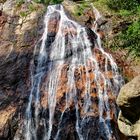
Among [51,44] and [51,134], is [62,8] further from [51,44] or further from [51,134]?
[51,134]

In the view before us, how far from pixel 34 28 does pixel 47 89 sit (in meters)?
4.35

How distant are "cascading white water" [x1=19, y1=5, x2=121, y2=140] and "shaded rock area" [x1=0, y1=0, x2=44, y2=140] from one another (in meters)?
0.38

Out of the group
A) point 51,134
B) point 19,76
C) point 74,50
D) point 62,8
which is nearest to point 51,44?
point 74,50

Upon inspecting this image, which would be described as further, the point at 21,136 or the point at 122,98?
the point at 21,136

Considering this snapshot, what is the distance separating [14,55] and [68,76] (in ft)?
9.35

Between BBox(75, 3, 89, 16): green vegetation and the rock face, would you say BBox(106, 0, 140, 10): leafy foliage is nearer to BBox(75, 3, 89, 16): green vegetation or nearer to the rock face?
BBox(75, 3, 89, 16): green vegetation

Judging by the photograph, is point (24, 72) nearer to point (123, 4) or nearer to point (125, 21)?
point (125, 21)

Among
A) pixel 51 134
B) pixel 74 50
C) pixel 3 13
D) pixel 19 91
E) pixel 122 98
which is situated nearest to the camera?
pixel 122 98

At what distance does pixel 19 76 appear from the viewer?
13.8m

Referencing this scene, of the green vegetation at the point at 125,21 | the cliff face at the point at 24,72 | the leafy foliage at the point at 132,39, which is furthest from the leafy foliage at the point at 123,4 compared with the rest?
the leafy foliage at the point at 132,39

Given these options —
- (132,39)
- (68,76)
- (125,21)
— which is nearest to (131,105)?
(68,76)

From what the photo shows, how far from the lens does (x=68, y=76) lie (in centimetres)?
1352

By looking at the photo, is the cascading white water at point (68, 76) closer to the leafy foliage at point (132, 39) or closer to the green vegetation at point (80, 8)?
the green vegetation at point (80, 8)

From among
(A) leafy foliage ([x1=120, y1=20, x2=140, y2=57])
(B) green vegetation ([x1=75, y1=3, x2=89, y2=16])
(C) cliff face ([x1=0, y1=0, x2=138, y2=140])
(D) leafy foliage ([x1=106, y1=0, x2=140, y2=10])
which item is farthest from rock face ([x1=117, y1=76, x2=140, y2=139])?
(D) leafy foliage ([x1=106, y1=0, x2=140, y2=10])
